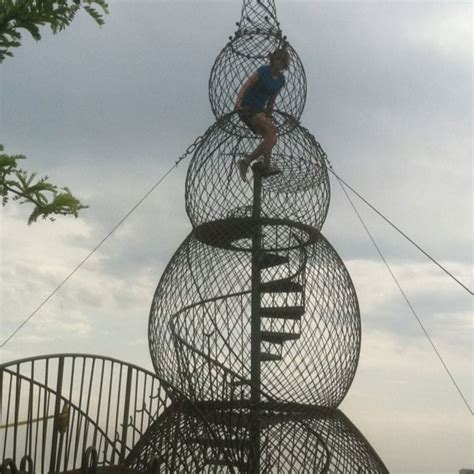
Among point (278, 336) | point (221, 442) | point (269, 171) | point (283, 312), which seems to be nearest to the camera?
point (221, 442)

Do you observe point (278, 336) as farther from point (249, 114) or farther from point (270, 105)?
point (270, 105)

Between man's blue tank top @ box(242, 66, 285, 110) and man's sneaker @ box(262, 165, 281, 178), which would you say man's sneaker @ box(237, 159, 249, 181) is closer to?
man's sneaker @ box(262, 165, 281, 178)

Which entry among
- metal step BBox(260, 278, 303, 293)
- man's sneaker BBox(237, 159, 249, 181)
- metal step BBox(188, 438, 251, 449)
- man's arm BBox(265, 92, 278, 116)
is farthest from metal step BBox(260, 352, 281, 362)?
man's arm BBox(265, 92, 278, 116)

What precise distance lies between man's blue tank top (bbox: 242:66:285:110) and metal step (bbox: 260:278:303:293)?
175 cm

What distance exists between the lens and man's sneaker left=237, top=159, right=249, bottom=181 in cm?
596

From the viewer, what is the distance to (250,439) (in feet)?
16.6

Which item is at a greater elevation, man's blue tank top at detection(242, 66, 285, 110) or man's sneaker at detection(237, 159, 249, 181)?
man's blue tank top at detection(242, 66, 285, 110)

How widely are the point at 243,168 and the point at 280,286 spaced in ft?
3.94

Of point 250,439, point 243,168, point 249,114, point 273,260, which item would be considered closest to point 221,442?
point 250,439

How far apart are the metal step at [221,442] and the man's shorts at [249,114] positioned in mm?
2947

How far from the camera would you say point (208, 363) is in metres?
5.03

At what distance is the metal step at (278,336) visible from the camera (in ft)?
18.0

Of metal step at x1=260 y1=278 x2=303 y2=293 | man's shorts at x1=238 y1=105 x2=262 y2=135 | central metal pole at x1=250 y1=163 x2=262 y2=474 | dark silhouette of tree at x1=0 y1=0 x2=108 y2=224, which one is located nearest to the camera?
dark silhouette of tree at x1=0 y1=0 x2=108 y2=224

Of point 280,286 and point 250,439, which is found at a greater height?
point 280,286
